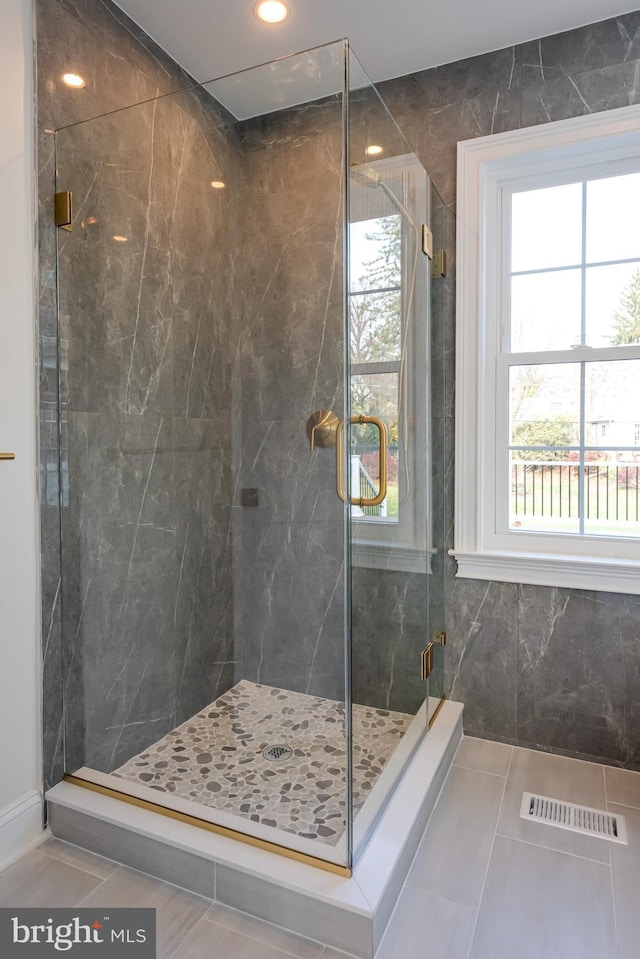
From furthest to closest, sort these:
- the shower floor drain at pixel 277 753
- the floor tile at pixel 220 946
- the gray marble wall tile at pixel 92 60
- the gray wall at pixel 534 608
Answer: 1. the gray wall at pixel 534 608
2. the shower floor drain at pixel 277 753
3. the gray marble wall tile at pixel 92 60
4. the floor tile at pixel 220 946

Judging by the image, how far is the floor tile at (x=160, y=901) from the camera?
1312 millimetres

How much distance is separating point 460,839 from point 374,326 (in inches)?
59.0

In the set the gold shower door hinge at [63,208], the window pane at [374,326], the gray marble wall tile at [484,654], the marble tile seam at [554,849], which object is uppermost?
the gold shower door hinge at [63,208]

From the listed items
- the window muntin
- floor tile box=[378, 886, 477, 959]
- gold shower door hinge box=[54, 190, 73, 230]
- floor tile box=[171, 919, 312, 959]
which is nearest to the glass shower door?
floor tile box=[378, 886, 477, 959]

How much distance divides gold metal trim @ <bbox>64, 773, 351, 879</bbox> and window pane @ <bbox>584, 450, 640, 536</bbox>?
1.43 metres

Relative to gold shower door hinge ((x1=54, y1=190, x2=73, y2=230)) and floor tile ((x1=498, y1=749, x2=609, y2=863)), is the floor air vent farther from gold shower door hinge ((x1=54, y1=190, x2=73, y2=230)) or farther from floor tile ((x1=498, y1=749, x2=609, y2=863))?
gold shower door hinge ((x1=54, y1=190, x2=73, y2=230))

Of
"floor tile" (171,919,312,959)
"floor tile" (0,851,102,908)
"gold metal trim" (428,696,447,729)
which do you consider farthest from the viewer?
"gold metal trim" (428,696,447,729)

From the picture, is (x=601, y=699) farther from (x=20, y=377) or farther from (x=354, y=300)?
(x=20, y=377)

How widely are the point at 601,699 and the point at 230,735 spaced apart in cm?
131

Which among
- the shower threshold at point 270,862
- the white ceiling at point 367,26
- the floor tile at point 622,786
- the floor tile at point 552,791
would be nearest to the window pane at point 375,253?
the white ceiling at point 367,26

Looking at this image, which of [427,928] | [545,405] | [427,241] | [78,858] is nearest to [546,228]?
[427,241]

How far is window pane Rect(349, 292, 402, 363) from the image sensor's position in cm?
152

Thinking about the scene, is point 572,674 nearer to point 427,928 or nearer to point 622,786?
point 622,786

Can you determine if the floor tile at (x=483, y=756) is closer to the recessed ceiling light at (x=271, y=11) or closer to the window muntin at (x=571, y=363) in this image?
the window muntin at (x=571, y=363)
